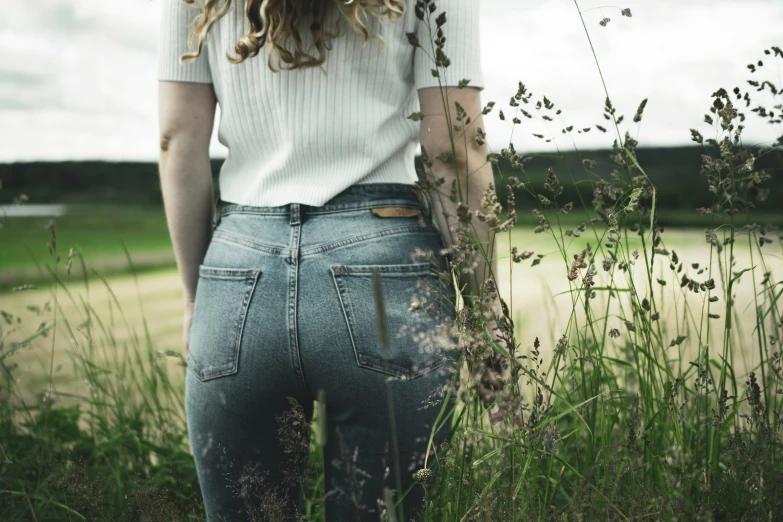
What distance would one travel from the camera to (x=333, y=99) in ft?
4.11

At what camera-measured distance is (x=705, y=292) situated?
4.46 feet

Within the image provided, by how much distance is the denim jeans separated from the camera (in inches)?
44.8

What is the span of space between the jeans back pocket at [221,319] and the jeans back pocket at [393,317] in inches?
7.2

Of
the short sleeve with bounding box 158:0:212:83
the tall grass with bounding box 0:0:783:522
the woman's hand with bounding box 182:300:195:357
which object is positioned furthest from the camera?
the woman's hand with bounding box 182:300:195:357

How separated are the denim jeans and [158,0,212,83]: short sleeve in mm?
322

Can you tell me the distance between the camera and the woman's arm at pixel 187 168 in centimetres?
139

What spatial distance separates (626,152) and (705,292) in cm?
36

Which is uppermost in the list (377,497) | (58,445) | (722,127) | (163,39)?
(163,39)

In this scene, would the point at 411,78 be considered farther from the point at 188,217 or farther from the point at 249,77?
the point at 188,217

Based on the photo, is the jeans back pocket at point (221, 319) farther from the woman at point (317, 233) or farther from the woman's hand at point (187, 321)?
the woman's hand at point (187, 321)

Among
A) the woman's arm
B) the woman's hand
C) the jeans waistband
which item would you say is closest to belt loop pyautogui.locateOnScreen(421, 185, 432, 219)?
the jeans waistband

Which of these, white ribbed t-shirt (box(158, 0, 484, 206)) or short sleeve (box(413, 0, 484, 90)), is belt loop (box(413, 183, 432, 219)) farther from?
short sleeve (box(413, 0, 484, 90))

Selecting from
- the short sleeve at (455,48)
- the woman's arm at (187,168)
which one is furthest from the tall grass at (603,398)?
the woman's arm at (187,168)

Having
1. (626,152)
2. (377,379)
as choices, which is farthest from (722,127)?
(377,379)
